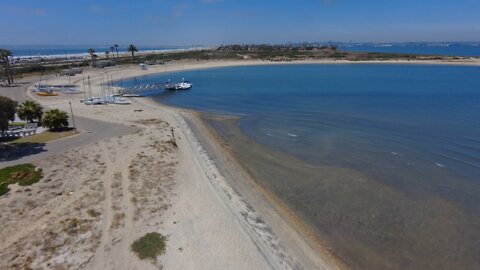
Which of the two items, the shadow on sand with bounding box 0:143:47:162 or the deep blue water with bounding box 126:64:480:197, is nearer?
the shadow on sand with bounding box 0:143:47:162

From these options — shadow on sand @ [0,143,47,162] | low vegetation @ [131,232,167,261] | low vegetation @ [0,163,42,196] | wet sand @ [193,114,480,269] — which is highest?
shadow on sand @ [0,143,47,162]

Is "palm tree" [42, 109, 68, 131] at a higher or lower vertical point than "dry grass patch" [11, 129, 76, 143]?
higher

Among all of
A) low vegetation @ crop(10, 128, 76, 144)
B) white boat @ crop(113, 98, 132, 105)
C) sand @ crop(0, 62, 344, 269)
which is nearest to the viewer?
sand @ crop(0, 62, 344, 269)

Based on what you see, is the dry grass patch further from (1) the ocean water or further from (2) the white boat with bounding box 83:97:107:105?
(1) the ocean water

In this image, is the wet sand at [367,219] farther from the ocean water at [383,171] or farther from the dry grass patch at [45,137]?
the dry grass patch at [45,137]

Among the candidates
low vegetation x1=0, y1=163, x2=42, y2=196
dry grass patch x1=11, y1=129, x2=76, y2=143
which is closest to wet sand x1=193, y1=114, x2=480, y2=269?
low vegetation x1=0, y1=163, x2=42, y2=196

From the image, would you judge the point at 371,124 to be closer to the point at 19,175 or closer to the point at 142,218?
the point at 142,218

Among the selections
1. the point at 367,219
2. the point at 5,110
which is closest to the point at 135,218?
the point at 367,219

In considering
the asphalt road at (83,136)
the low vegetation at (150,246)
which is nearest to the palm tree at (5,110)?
the asphalt road at (83,136)
